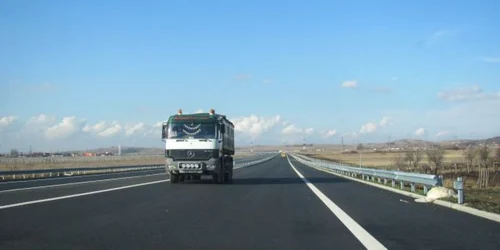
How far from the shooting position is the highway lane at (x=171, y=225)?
9.51 meters

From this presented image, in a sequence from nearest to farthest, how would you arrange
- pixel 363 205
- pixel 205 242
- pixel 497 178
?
pixel 205 242
pixel 363 205
pixel 497 178

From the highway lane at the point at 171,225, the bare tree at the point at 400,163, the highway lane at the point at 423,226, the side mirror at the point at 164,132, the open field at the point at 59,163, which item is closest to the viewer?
the highway lane at the point at 171,225

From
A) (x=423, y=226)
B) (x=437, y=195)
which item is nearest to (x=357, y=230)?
(x=423, y=226)

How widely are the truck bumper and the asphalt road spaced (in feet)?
26.6

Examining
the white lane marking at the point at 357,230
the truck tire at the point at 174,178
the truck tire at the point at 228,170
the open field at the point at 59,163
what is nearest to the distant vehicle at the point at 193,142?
the truck tire at the point at 174,178

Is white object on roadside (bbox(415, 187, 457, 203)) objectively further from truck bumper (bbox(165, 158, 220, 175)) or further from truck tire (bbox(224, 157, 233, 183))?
truck tire (bbox(224, 157, 233, 183))

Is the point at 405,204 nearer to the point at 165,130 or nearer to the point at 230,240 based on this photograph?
the point at 230,240

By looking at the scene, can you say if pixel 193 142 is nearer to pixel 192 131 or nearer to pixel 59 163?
pixel 192 131

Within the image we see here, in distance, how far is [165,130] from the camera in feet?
89.5

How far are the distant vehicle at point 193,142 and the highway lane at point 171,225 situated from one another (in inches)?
334

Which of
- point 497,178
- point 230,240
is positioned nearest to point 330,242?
point 230,240

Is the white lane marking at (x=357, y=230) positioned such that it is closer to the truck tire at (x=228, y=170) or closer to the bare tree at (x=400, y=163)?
the truck tire at (x=228, y=170)

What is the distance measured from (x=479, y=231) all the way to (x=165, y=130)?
60.3ft

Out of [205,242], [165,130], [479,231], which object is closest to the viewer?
[205,242]
